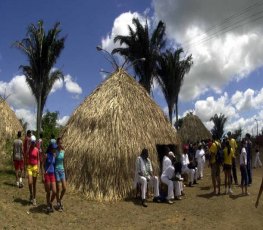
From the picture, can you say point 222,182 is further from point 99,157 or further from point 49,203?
A: point 49,203

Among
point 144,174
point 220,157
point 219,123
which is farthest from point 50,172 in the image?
point 219,123

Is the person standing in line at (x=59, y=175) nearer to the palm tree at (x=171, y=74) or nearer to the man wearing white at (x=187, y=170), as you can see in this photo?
the man wearing white at (x=187, y=170)

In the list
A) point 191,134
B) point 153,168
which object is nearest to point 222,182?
point 153,168

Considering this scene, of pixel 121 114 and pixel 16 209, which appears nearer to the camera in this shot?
pixel 16 209

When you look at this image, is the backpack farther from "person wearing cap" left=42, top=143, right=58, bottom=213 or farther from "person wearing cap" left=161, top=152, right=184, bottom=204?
"person wearing cap" left=42, top=143, right=58, bottom=213

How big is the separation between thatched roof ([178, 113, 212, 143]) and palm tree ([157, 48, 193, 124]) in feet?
15.2

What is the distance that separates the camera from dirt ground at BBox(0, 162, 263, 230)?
1035cm

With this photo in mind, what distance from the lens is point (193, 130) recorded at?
30.6 meters

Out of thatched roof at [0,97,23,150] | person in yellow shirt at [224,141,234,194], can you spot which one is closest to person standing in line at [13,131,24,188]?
thatched roof at [0,97,23,150]

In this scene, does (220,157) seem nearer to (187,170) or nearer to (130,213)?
(187,170)

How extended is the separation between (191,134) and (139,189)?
56.5 feet

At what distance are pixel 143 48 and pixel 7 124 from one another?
9.53 metres

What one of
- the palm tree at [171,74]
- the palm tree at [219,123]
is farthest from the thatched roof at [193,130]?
the palm tree at [219,123]

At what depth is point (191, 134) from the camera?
3030 cm
